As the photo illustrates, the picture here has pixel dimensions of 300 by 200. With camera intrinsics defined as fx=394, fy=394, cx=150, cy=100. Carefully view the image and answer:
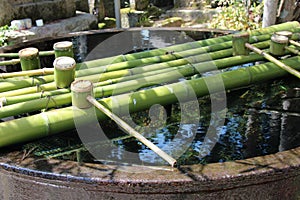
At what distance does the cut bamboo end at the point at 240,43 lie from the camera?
3395mm

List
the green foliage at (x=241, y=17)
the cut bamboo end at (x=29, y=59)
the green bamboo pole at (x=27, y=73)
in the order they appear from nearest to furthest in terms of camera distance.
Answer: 1. the green bamboo pole at (x=27, y=73)
2. the cut bamboo end at (x=29, y=59)
3. the green foliage at (x=241, y=17)

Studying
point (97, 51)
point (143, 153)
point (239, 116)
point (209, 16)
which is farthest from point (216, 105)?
point (209, 16)

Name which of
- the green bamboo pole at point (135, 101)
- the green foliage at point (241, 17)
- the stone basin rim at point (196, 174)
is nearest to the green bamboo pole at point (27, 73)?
the green bamboo pole at point (135, 101)

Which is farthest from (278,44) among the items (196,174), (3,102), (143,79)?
(3,102)

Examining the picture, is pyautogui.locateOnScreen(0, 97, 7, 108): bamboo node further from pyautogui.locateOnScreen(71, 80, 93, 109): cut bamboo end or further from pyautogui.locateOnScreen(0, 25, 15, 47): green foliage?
pyautogui.locateOnScreen(0, 25, 15, 47): green foliage

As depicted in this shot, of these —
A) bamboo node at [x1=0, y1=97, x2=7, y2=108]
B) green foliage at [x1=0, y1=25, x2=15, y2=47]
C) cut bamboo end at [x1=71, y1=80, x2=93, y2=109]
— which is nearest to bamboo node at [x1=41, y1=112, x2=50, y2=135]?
cut bamboo end at [x1=71, y1=80, x2=93, y2=109]

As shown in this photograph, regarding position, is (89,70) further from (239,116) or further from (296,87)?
(296,87)

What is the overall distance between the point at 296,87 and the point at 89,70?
181cm

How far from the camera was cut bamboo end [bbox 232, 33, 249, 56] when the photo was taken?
339 cm

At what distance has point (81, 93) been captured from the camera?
93.2 inches

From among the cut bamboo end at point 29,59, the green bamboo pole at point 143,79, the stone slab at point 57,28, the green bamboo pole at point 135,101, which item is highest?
the cut bamboo end at point 29,59

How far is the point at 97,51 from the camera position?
15.5 ft

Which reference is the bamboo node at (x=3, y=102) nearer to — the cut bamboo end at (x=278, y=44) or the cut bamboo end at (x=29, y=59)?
the cut bamboo end at (x=29, y=59)

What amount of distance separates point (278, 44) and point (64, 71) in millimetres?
1865
